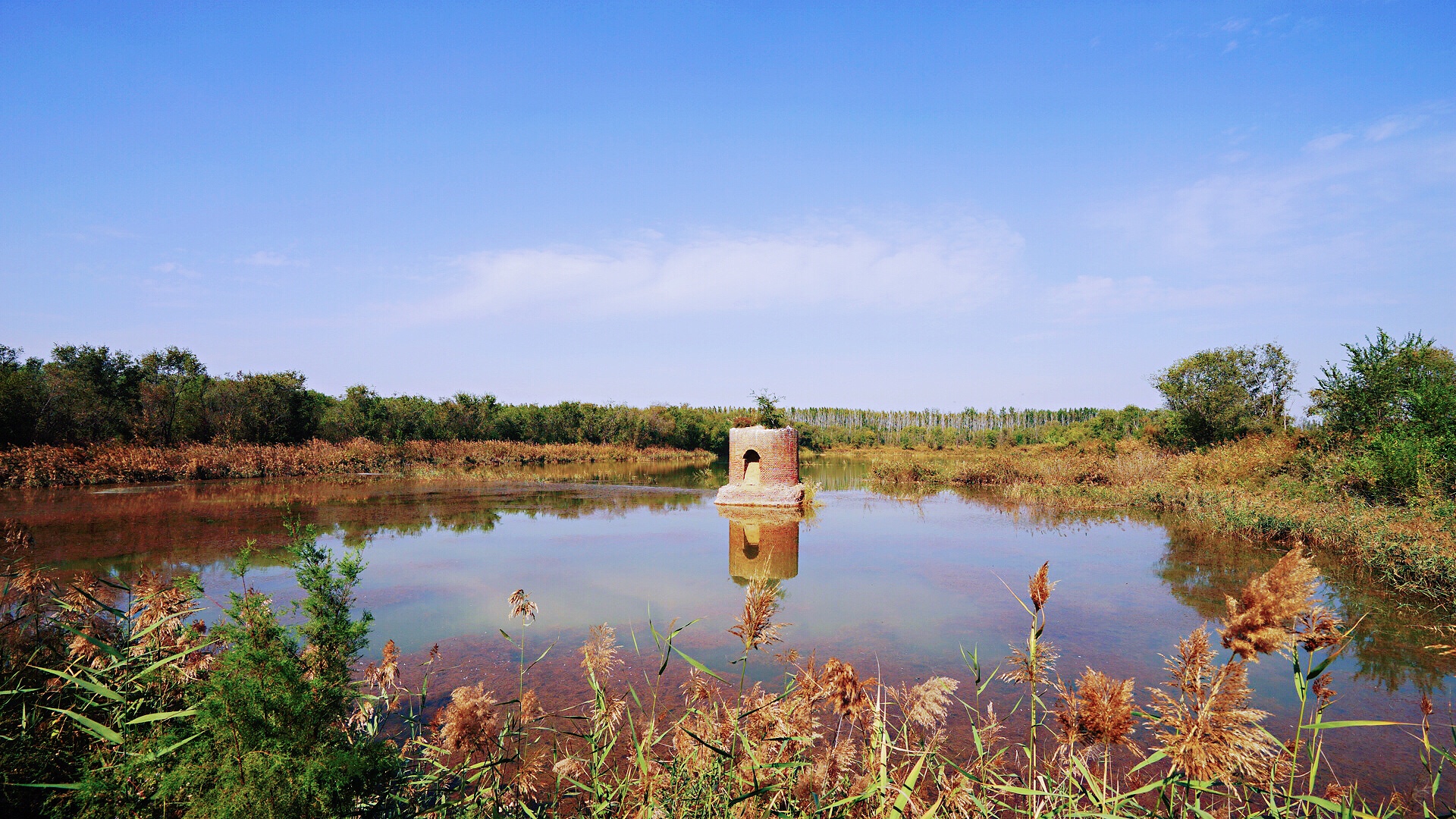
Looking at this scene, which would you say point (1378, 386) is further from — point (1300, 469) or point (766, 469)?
point (766, 469)

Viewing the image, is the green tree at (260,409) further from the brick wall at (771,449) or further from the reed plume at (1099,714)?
the reed plume at (1099,714)

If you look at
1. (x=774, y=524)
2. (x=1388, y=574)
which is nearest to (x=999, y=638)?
(x=1388, y=574)

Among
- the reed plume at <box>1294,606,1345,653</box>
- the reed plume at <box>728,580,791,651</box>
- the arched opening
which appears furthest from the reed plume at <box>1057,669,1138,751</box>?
the arched opening

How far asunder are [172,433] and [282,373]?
4.76 metres

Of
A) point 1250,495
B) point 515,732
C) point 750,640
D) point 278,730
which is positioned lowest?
point 1250,495

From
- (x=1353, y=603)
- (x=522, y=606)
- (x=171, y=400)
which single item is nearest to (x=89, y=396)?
(x=171, y=400)

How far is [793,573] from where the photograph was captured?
34.5ft

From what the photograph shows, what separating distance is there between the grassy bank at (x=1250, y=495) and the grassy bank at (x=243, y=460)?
21679 millimetres

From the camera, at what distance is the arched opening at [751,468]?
63.1 feet

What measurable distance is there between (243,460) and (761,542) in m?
22.0

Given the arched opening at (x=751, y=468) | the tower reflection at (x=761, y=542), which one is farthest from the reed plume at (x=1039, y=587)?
the arched opening at (x=751, y=468)

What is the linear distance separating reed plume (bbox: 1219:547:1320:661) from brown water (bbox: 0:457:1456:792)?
5.02 m

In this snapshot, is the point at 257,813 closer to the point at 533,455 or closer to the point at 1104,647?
the point at 1104,647

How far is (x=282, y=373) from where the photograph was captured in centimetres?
2856
